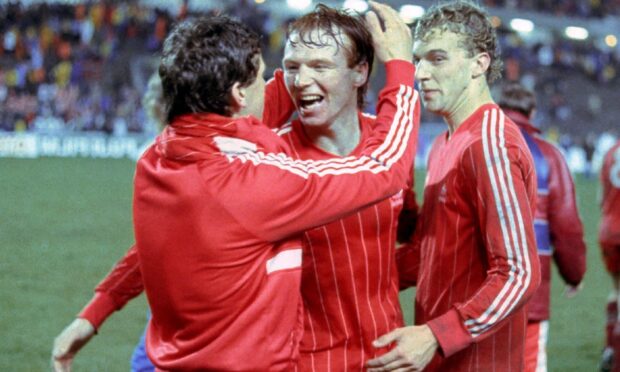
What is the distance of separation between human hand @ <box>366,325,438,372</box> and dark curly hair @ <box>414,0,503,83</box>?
2.95 ft

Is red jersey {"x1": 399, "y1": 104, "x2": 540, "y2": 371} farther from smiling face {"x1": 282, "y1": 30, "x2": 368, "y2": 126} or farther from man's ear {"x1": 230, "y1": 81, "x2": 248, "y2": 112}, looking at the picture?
man's ear {"x1": 230, "y1": 81, "x2": 248, "y2": 112}

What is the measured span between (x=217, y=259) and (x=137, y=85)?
77.8ft

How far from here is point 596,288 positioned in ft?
30.8

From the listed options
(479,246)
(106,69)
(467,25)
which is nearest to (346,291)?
(479,246)

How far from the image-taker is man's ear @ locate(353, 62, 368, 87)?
9.49 feet

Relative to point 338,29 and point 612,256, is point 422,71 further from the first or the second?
point 612,256

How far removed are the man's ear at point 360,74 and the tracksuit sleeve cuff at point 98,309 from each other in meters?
1.09

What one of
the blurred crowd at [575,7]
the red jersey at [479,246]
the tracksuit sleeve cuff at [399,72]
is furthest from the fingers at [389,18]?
the blurred crowd at [575,7]

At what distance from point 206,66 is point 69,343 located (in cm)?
113

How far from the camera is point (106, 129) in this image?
23.0 m

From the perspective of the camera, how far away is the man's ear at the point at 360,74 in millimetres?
2894

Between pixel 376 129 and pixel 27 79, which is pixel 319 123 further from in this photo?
pixel 27 79

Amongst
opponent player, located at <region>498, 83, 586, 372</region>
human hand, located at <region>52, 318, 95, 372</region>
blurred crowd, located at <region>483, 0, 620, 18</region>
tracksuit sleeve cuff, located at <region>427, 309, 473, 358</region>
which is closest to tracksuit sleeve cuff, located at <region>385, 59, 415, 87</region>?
tracksuit sleeve cuff, located at <region>427, 309, 473, 358</region>

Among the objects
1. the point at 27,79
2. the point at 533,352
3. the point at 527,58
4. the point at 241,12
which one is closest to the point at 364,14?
the point at 533,352
